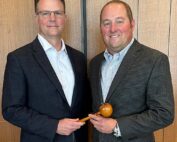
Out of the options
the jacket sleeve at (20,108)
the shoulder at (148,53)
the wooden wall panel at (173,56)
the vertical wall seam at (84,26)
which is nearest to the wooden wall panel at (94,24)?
the vertical wall seam at (84,26)

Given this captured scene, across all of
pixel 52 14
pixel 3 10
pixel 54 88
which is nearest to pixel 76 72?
pixel 54 88

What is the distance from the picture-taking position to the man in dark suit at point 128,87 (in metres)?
1.23

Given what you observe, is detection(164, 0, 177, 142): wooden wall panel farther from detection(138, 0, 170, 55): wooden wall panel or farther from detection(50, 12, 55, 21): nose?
detection(50, 12, 55, 21): nose

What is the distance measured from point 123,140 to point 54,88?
412 mm

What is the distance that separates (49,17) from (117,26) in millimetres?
346

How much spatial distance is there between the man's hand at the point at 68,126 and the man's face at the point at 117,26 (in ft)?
1.34

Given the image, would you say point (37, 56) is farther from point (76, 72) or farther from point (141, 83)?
point (141, 83)

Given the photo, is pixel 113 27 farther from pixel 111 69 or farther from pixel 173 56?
pixel 173 56

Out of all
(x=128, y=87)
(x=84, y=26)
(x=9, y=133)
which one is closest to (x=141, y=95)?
(x=128, y=87)

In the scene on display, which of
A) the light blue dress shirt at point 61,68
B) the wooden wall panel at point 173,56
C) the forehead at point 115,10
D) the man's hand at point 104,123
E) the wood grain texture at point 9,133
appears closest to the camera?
the man's hand at point 104,123

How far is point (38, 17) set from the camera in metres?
1.42

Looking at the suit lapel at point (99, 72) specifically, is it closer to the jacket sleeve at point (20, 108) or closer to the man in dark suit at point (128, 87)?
the man in dark suit at point (128, 87)

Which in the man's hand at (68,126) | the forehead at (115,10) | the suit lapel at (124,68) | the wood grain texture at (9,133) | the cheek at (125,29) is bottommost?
the wood grain texture at (9,133)

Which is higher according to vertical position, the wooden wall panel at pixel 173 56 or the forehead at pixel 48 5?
the forehead at pixel 48 5
